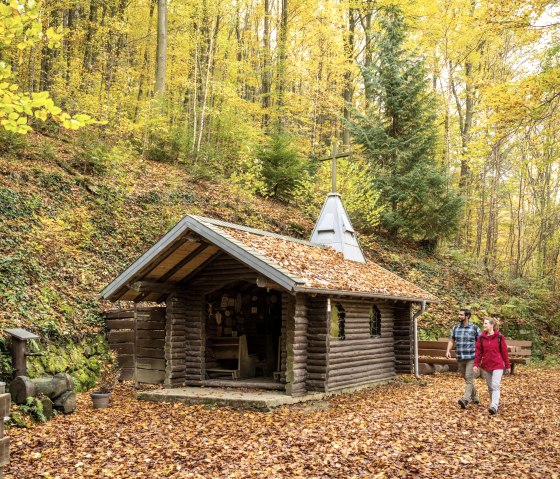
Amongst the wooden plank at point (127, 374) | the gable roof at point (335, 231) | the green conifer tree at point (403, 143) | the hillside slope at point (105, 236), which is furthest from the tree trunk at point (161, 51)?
the wooden plank at point (127, 374)

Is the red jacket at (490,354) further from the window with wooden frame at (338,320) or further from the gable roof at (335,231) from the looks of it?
the gable roof at (335,231)

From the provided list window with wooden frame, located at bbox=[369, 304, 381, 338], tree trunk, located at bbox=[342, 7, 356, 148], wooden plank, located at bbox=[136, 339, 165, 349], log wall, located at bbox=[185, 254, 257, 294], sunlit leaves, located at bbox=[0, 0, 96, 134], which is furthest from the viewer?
tree trunk, located at bbox=[342, 7, 356, 148]

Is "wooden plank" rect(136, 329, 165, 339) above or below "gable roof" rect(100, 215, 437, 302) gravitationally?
below

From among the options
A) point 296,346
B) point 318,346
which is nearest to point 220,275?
point 296,346

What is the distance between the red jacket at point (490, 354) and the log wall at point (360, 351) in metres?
3.20

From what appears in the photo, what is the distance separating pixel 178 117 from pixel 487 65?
16.8m

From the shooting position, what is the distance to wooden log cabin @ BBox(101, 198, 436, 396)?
1144cm

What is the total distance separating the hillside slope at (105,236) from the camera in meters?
13.0

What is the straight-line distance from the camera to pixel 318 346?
12.0 m

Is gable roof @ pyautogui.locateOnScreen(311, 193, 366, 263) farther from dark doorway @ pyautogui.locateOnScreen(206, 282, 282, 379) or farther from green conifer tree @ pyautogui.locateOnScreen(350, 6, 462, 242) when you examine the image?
green conifer tree @ pyautogui.locateOnScreen(350, 6, 462, 242)

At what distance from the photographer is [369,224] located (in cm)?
2533

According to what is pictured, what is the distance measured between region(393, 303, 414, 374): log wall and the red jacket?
19.1 feet

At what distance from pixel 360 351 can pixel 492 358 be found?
403 centimetres

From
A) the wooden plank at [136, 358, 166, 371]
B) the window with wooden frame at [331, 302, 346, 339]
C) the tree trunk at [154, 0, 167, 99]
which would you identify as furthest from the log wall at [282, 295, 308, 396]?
the tree trunk at [154, 0, 167, 99]
